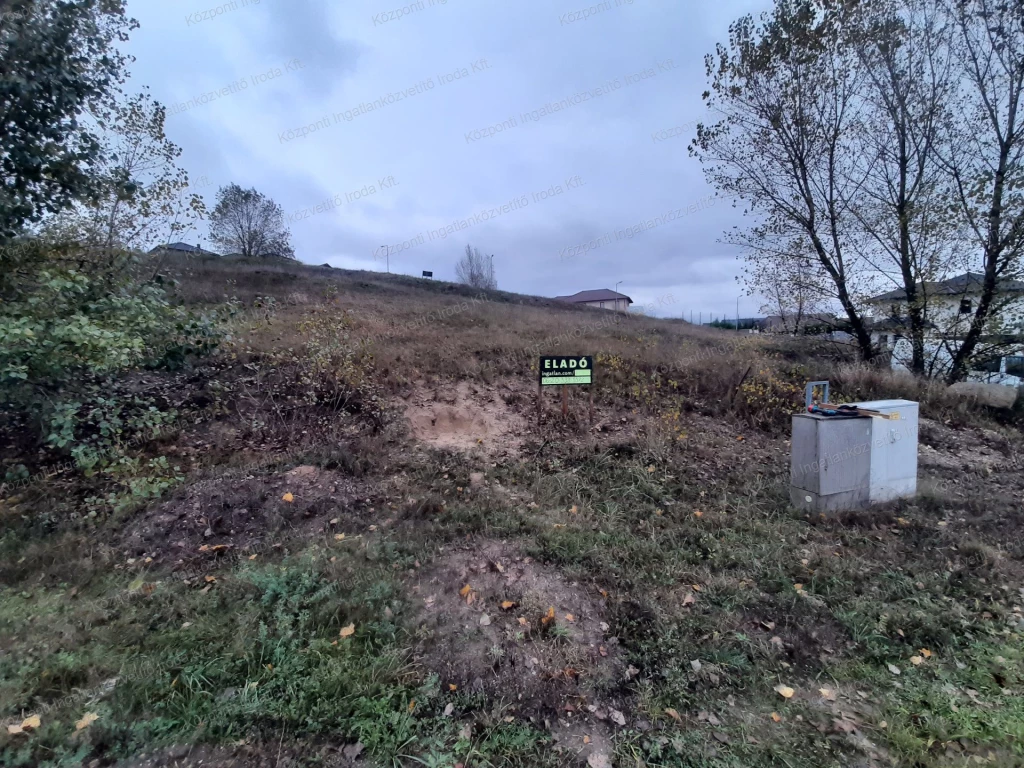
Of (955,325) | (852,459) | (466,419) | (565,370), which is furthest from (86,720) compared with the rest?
(955,325)

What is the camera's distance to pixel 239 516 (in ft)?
13.4

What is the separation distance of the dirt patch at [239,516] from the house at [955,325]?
459 inches

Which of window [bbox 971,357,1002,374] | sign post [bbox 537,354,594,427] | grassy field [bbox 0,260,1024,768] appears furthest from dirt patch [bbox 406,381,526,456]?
Result: window [bbox 971,357,1002,374]

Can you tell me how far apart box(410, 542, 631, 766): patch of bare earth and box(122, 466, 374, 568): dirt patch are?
4.53 ft

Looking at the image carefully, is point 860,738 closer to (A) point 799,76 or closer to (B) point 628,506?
(B) point 628,506

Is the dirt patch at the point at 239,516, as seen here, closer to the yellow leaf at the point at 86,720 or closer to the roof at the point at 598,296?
the yellow leaf at the point at 86,720

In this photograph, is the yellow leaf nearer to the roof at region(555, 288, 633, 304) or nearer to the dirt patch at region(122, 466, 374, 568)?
the dirt patch at region(122, 466, 374, 568)

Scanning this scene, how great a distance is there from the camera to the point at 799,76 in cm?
1003


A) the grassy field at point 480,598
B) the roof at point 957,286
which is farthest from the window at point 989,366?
the grassy field at point 480,598

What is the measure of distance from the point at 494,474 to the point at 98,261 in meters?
4.75

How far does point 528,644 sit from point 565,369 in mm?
3905

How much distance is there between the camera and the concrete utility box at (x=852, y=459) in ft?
14.2

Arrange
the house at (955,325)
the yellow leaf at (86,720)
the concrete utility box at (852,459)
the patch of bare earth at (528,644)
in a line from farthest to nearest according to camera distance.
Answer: the house at (955,325) → the concrete utility box at (852,459) → the patch of bare earth at (528,644) → the yellow leaf at (86,720)

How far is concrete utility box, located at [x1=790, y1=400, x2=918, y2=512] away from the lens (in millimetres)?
4328
